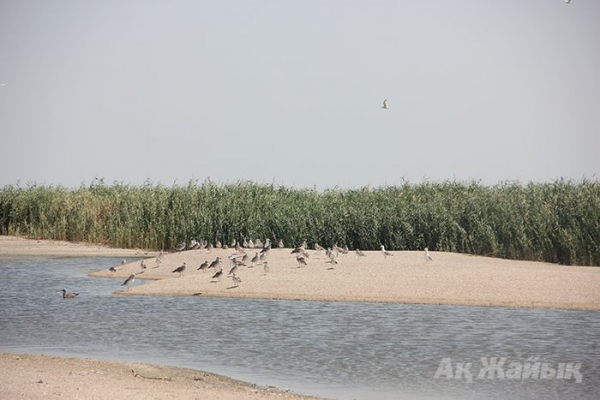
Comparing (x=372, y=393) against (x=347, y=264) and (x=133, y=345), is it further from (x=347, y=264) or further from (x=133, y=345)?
(x=347, y=264)

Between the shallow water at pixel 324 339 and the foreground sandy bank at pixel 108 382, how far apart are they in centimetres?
93

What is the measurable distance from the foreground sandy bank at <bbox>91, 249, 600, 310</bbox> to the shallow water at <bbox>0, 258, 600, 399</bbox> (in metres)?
0.73

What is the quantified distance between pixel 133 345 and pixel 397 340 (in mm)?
5518

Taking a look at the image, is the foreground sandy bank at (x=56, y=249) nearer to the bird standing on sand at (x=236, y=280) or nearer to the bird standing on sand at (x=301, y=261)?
the bird standing on sand at (x=301, y=261)

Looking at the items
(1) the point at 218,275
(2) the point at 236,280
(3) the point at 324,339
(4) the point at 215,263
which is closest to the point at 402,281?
(2) the point at 236,280

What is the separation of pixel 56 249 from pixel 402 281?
24551mm

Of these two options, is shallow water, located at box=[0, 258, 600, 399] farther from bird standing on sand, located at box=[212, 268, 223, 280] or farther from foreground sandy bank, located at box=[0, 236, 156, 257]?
foreground sandy bank, located at box=[0, 236, 156, 257]

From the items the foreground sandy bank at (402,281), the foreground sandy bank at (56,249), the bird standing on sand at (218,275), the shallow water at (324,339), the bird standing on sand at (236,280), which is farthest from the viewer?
the foreground sandy bank at (56,249)

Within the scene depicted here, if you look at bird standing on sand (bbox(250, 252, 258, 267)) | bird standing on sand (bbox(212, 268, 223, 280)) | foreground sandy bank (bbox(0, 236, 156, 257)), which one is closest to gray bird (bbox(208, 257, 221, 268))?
bird standing on sand (bbox(250, 252, 258, 267))

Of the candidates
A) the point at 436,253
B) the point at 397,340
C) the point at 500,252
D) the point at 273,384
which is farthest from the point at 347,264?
the point at 273,384

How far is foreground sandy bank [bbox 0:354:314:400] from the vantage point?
13.8 meters

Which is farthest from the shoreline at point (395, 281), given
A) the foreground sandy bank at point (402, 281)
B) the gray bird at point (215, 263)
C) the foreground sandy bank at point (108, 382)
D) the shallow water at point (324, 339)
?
the foreground sandy bank at point (108, 382)

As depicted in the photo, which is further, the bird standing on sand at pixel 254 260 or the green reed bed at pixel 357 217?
the green reed bed at pixel 357 217

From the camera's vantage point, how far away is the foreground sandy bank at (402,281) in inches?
1005
